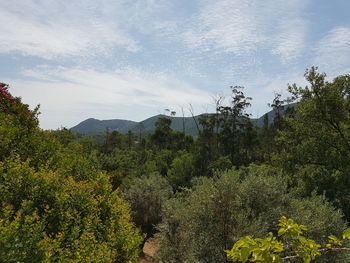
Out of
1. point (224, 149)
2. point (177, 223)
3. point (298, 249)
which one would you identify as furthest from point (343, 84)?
point (224, 149)

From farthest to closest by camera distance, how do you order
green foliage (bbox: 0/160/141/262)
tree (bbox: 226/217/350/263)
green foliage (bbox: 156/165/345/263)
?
green foliage (bbox: 156/165/345/263) < green foliage (bbox: 0/160/141/262) < tree (bbox: 226/217/350/263)

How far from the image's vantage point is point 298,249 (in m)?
2.54

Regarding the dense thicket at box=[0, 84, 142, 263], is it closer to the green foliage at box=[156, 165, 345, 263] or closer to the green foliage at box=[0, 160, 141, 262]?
the green foliage at box=[0, 160, 141, 262]

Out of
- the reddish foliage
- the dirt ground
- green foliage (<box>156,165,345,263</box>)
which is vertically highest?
the reddish foliage

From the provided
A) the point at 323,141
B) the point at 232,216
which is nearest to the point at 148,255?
the point at 232,216

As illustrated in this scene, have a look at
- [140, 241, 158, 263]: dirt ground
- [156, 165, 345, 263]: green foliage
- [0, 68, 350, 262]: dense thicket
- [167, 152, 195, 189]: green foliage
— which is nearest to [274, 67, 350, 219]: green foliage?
[0, 68, 350, 262]: dense thicket

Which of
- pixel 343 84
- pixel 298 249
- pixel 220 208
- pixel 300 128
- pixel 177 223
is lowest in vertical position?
pixel 177 223

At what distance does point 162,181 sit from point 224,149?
28.9 metres

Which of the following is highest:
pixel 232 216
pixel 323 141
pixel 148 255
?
pixel 323 141

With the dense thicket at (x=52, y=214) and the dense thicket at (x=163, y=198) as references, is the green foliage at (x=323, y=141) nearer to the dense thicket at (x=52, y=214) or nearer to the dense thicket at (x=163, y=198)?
the dense thicket at (x=163, y=198)

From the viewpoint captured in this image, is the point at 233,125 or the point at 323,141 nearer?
the point at 323,141

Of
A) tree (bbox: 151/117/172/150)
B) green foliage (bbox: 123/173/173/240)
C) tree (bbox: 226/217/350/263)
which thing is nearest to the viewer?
tree (bbox: 226/217/350/263)

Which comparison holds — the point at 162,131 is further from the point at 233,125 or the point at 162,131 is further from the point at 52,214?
the point at 52,214

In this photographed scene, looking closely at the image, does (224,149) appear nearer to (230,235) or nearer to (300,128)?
(300,128)
